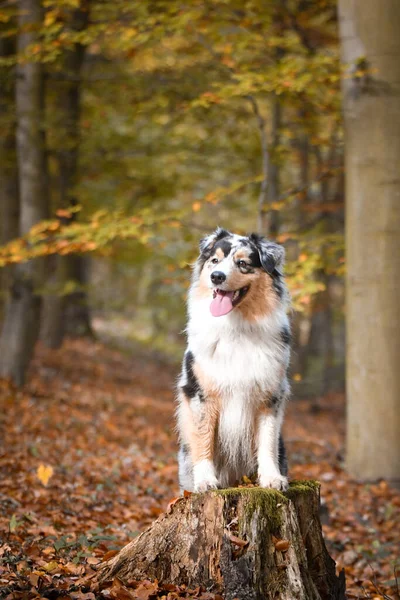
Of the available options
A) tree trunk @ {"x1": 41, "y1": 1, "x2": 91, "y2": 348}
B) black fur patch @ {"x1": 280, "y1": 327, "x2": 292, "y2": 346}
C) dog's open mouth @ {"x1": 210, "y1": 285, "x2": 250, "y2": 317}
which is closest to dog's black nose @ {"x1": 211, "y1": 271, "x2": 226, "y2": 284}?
dog's open mouth @ {"x1": 210, "y1": 285, "x2": 250, "y2": 317}

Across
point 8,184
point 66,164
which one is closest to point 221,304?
point 8,184

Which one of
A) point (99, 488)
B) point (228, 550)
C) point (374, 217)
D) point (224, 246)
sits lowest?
point (228, 550)

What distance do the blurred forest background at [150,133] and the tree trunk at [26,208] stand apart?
0.02 meters

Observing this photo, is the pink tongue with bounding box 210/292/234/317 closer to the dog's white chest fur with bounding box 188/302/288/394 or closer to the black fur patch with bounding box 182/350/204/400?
the dog's white chest fur with bounding box 188/302/288/394

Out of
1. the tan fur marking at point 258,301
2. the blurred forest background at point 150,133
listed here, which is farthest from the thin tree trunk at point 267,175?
the tan fur marking at point 258,301

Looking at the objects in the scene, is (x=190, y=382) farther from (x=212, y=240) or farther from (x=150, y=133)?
(x=150, y=133)

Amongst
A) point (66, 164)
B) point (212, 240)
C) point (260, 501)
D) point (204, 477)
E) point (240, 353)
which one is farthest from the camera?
point (66, 164)

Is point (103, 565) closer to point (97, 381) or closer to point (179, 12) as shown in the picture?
point (179, 12)

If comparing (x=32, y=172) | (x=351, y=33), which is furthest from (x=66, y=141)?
(x=351, y=33)

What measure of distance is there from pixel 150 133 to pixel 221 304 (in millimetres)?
12567

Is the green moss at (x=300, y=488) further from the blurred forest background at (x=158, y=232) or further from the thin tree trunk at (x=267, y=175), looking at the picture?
the thin tree trunk at (x=267, y=175)

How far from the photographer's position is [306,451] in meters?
11.3

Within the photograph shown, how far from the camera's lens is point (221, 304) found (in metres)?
4.78

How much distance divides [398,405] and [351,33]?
4.95m
